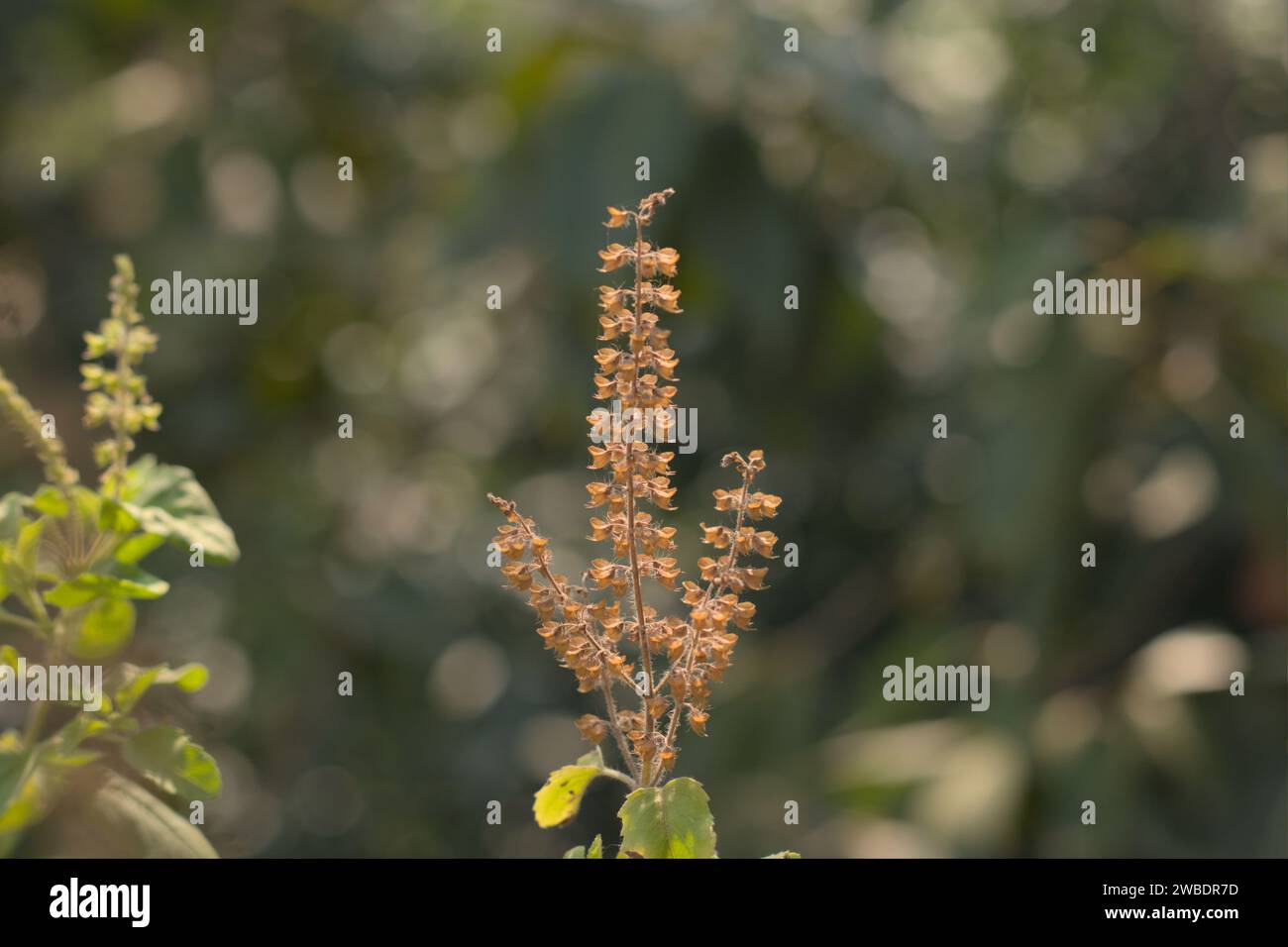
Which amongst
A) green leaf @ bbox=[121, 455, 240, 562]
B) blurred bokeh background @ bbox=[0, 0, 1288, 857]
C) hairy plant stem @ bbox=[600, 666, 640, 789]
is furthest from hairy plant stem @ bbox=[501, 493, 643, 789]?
blurred bokeh background @ bbox=[0, 0, 1288, 857]

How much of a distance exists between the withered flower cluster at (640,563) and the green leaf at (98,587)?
0.16m

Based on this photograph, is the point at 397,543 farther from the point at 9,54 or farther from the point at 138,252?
the point at 9,54

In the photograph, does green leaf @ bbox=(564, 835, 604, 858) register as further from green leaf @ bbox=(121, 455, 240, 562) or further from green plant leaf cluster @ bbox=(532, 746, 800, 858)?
green leaf @ bbox=(121, 455, 240, 562)

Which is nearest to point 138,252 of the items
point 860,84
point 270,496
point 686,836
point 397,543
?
point 270,496

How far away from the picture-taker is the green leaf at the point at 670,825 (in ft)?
1.83

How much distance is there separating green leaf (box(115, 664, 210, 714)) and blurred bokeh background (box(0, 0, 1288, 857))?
2.46 meters

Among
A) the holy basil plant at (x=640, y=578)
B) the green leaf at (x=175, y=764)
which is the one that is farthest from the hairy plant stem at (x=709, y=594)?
the green leaf at (x=175, y=764)

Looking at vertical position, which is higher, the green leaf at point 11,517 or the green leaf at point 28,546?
the green leaf at point 11,517

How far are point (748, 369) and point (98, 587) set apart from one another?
3262 mm

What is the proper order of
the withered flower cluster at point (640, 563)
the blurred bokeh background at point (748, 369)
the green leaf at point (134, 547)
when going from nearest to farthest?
1. the withered flower cluster at point (640, 563)
2. the green leaf at point (134, 547)
3. the blurred bokeh background at point (748, 369)

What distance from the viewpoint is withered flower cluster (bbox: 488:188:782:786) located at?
1.79 feet

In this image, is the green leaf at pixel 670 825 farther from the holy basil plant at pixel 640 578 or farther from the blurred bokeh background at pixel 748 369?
the blurred bokeh background at pixel 748 369

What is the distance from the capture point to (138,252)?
13.6 ft

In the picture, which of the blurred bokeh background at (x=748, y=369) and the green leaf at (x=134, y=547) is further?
the blurred bokeh background at (x=748, y=369)
